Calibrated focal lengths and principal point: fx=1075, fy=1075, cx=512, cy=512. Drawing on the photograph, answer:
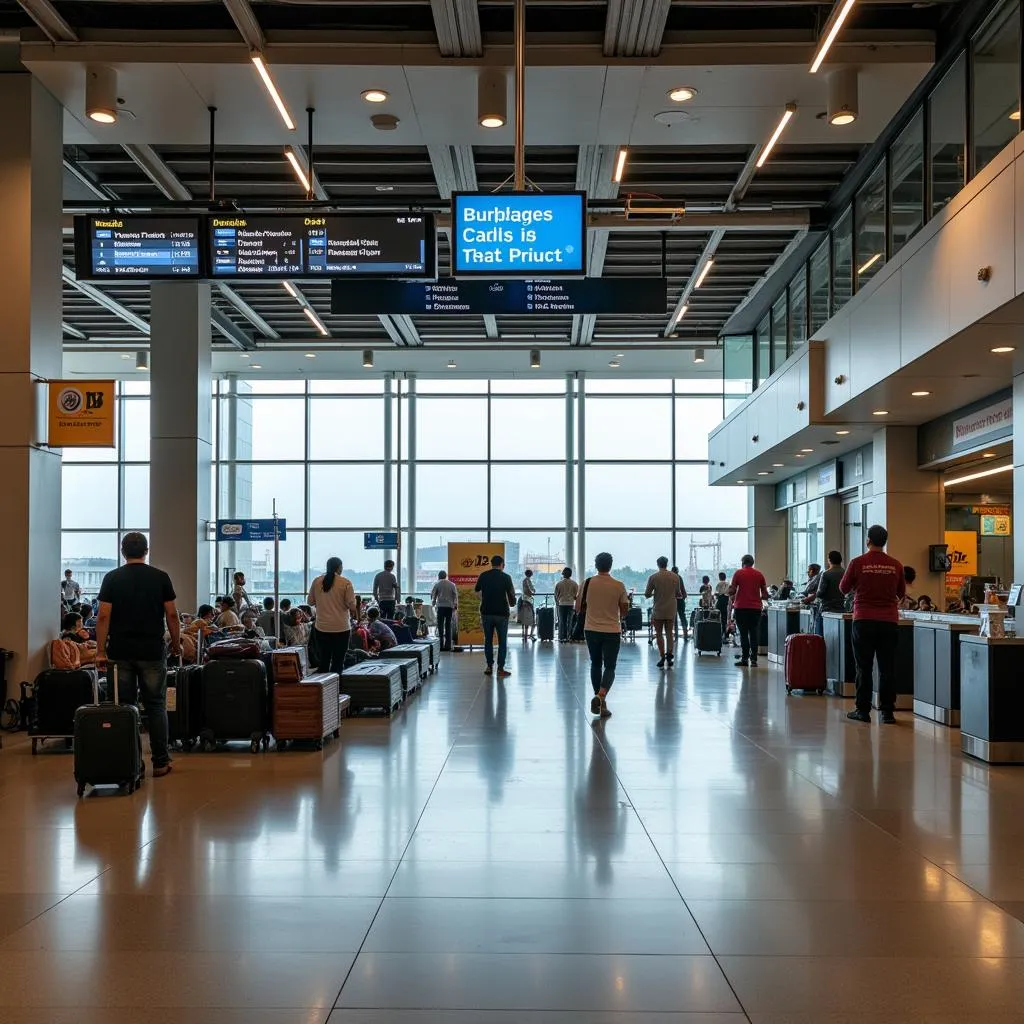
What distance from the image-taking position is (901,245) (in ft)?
39.8

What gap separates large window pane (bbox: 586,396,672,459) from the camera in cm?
2870

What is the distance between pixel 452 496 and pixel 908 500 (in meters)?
15.3

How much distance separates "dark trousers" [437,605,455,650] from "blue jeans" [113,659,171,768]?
526 inches

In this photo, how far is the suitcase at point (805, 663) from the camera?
43.3 feet

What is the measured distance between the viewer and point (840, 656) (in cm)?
1291

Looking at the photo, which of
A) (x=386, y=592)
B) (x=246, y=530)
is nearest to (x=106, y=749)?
(x=246, y=530)

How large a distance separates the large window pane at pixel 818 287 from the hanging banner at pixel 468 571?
7.86 metres

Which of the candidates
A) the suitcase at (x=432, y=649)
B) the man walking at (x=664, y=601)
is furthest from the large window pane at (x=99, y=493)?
the man walking at (x=664, y=601)

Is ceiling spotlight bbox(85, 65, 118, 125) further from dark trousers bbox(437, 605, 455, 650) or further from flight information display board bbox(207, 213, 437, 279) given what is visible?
dark trousers bbox(437, 605, 455, 650)

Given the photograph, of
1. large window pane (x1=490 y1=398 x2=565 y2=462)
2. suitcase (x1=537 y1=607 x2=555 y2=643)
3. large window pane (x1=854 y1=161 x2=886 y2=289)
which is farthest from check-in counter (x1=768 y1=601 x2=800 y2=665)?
large window pane (x1=490 y1=398 x2=565 y2=462)

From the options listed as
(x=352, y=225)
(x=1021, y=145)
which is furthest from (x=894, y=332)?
(x=352, y=225)

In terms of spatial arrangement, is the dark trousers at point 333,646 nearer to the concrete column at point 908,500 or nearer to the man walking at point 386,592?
the concrete column at point 908,500

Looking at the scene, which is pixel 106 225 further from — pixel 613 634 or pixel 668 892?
pixel 668 892

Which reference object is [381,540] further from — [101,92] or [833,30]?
[833,30]
